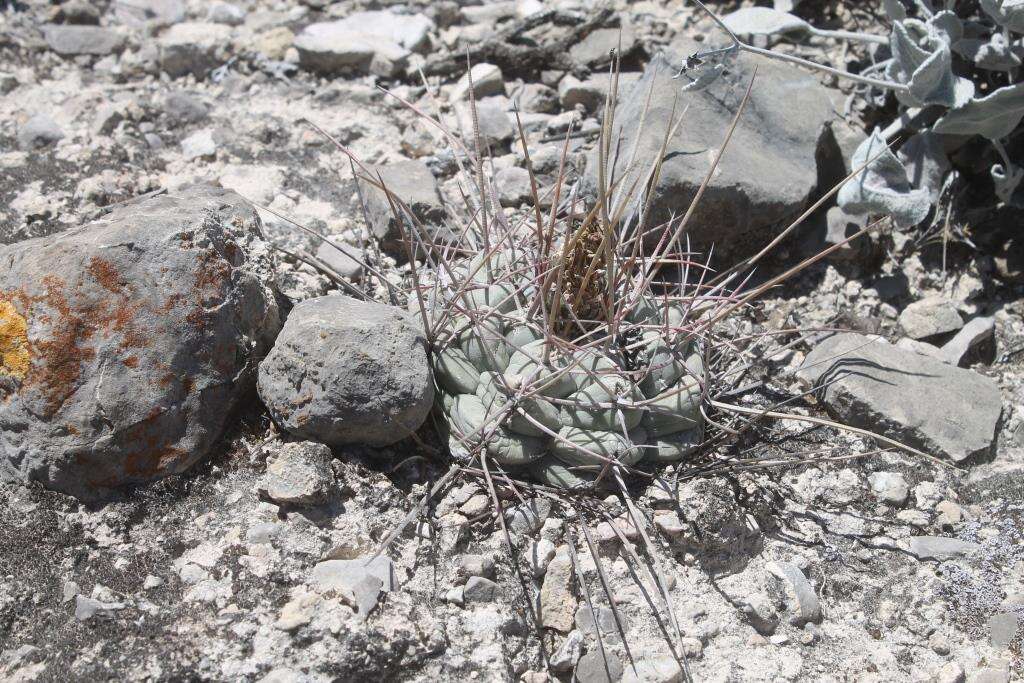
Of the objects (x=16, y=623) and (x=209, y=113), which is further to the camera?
(x=209, y=113)

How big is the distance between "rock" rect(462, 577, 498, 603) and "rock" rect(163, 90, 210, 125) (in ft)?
7.70

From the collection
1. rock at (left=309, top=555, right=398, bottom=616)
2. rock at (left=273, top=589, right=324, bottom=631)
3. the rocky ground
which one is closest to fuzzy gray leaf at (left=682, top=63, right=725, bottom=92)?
the rocky ground

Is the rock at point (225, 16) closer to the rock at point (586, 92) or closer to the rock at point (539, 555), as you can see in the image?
the rock at point (586, 92)

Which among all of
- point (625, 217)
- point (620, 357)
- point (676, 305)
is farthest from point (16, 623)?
point (625, 217)

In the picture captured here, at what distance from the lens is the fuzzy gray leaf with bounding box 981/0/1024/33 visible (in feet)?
9.53

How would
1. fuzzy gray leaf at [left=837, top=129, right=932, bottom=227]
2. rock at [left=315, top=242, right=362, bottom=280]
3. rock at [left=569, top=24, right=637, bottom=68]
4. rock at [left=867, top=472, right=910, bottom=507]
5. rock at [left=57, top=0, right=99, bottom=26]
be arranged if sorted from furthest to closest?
rock at [left=57, top=0, right=99, bottom=26] < rock at [left=569, top=24, right=637, bottom=68] < fuzzy gray leaf at [left=837, top=129, right=932, bottom=227] < rock at [left=315, top=242, right=362, bottom=280] < rock at [left=867, top=472, right=910, bottom=507]

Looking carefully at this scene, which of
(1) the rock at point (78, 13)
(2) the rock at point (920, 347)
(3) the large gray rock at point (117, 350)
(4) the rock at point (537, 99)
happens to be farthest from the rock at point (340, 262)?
(1) the rock at point (78, 13)

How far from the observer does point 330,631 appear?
2.02 metres

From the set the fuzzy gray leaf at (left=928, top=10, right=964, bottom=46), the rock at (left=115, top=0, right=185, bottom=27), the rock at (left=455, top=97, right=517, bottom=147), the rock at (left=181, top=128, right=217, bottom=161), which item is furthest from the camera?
the rock at (left=115, top=0, right=185, bottom=27)

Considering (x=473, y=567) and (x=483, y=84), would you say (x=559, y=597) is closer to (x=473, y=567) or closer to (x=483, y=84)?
(x=473, y=567)

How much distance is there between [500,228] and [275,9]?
245 centimetres

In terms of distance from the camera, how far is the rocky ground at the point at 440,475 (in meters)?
2.09

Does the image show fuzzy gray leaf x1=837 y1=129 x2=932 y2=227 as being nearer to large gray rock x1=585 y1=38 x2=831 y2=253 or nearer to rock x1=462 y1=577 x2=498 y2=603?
large gray rock x1=585 y1=38 x2=831 y2=253

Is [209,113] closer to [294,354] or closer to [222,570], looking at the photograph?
[294,354]
